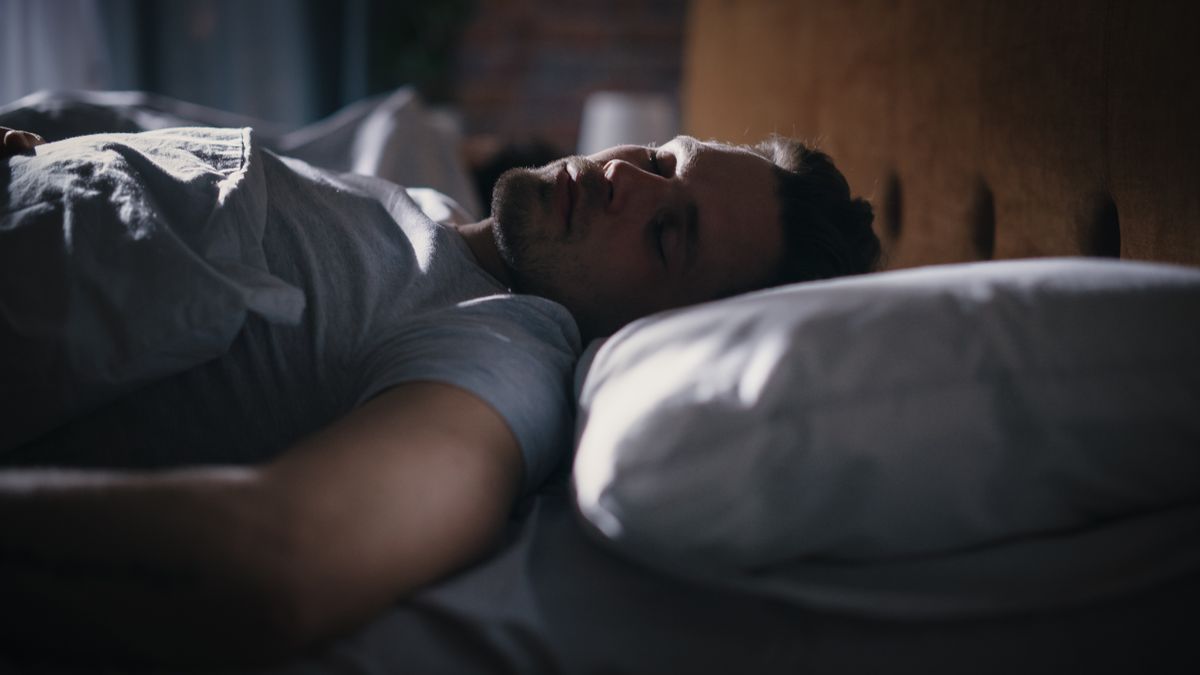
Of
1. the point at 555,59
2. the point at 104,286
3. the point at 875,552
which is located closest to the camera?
the point at 875,552

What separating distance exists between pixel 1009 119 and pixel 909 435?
601mm

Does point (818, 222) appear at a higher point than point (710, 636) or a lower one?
higher

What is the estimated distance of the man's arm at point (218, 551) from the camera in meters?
0.46

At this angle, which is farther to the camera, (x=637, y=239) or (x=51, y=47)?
(x=51, y=47)

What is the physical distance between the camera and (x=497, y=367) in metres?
0.71

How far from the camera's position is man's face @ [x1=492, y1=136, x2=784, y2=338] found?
1.05 meters

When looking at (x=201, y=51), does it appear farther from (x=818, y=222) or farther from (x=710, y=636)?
(x=710, y=636)

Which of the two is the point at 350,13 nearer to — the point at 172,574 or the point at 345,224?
the point at 345,224

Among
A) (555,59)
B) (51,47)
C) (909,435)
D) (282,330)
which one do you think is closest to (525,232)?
(282,330)

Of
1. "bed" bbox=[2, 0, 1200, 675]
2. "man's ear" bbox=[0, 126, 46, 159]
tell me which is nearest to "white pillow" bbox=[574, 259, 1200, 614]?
"bed" bbox=[2, 0, 1200, 675]

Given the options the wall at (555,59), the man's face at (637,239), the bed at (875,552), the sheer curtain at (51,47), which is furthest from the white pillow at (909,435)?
the wall at (555,59)

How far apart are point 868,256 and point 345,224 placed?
665 millimetres

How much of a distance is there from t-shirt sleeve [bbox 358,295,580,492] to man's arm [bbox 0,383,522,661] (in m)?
0.13

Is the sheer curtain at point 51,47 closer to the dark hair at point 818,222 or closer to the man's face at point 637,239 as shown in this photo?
the man's face at point 637,239
